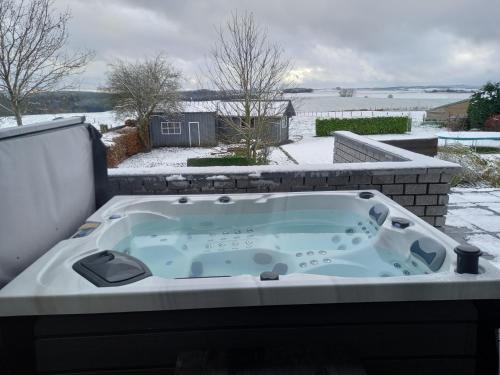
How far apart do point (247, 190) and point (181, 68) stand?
13094 mm

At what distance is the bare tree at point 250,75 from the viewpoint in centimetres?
712

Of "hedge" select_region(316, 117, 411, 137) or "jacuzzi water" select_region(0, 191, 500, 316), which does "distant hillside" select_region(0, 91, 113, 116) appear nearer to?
"jacuzzi water" select_region(0, 191, 500, 316)

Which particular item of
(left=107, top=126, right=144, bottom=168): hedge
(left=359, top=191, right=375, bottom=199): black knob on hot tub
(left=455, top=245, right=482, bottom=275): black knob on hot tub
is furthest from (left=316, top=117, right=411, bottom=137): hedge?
(left=455, top=245, right=482, bottom=275): black knob on hot tub

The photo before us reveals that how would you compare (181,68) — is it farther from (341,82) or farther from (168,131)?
(341,82)

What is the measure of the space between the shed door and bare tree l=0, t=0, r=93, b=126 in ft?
25.8

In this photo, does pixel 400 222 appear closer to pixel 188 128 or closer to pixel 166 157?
pixel 166 157

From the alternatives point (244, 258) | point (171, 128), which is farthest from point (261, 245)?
point (171, 128)

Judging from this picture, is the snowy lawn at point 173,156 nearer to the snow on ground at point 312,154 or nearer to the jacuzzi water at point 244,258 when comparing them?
the snow on ground at point 312,154

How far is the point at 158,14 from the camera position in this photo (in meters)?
5.66

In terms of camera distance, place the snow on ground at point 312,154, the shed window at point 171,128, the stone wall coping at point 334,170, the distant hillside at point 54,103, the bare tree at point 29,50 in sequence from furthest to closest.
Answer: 1. the shed window at point 171,128
2. the snow on ground at point 312,154
3. the distant hillside at point 54,103
4. the bare tree at point 29,50
5. the stone wall coping at point 334,170

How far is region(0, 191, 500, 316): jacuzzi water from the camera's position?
Answer: 54.6 inches

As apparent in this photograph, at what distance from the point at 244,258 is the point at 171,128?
13.8 meters

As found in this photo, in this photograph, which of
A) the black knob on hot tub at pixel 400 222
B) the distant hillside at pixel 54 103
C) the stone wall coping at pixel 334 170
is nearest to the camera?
the black knob on hot tub at pixel 400 222

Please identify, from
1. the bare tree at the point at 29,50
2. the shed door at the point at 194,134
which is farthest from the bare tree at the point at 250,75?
the shed door at the point at 194,134
